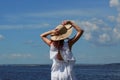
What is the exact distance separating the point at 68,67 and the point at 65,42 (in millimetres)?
553

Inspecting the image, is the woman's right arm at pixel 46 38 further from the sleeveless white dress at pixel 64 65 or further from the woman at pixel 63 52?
the sleeveless white dress at pixel 64 65

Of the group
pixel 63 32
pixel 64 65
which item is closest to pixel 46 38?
pixel 63 32

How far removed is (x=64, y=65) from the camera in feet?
32.3

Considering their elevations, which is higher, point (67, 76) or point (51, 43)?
point (51, 43)

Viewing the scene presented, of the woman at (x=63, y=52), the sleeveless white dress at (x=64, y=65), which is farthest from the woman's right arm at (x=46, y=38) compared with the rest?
the sleeveless white dress at (x=64, y=65)

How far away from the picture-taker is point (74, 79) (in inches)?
383

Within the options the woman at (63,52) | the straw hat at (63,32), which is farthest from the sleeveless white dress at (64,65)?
the straw hat at (63,32)

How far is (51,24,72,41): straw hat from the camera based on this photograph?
31.8 ft

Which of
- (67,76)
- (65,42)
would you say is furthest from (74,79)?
(65,42)

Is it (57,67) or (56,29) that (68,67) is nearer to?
(57,67)

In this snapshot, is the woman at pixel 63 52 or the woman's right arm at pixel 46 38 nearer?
the woman at pixel 63 52

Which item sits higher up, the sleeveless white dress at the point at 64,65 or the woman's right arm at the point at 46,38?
the woman's right arm at the point at 46,38

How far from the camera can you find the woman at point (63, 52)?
977cm

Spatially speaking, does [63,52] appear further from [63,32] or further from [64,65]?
[63,32]
